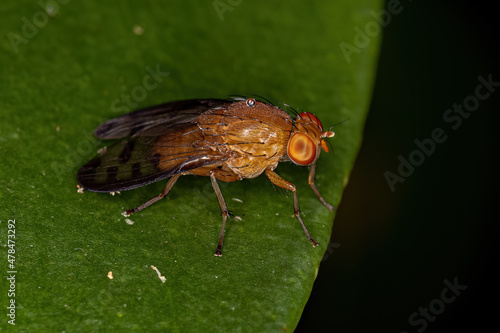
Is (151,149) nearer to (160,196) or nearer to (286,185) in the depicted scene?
(160,196)

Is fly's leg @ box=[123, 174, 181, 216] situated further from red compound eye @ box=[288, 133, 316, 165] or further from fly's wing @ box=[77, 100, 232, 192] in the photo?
red compound eye @ box=[288, 133, 316, 165]

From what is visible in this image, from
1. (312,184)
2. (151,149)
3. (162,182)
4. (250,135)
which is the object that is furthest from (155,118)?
(312,184)

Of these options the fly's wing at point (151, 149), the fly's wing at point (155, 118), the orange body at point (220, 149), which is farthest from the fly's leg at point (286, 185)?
the fly's wing at point (155, 118)

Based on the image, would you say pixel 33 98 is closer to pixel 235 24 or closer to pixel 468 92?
pixel 235 24

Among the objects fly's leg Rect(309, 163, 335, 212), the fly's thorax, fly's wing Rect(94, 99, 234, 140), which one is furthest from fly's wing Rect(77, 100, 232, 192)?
fly's leg Rect(309, 163, 335, 212)

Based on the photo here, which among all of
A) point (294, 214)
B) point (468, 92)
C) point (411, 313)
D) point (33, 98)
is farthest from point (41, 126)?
point (468, 92)

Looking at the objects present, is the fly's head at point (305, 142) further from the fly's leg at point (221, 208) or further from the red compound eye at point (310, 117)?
the fly's leg at point (221, 208)

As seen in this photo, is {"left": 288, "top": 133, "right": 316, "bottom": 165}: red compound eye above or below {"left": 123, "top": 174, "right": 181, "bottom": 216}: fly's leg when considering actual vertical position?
above
